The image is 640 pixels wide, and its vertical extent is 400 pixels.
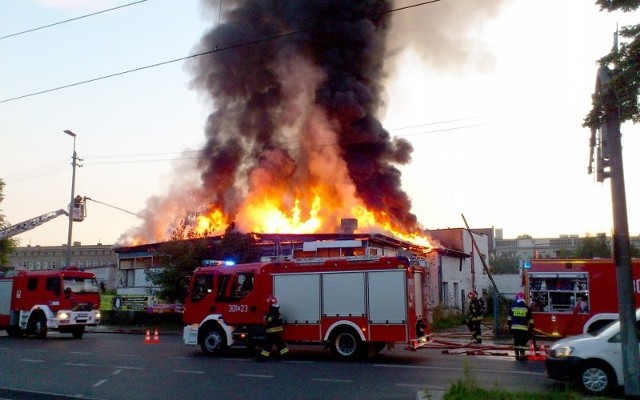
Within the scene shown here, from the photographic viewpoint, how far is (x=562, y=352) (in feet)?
30.9

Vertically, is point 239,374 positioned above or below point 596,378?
below

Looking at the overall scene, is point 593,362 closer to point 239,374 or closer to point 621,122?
point 621,122

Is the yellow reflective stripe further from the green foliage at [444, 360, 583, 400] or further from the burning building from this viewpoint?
the burning building

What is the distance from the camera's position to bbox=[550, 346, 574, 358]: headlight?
9336 millimetres

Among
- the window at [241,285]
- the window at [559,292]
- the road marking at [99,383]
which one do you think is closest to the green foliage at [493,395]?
the road marking at [99,383]

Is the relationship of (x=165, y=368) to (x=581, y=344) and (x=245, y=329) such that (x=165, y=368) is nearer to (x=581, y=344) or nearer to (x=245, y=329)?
(x=245, y=329)

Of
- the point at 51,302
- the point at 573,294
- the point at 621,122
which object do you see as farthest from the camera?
the point at 51,302

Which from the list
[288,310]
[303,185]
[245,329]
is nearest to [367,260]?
[288,310]

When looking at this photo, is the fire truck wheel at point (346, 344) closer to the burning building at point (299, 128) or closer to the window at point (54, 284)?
the window at point (54, 284)

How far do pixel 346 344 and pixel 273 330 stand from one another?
70.4 inches

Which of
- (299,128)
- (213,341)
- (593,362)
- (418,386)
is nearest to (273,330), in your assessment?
(213,341)

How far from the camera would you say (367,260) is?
14.4 meters

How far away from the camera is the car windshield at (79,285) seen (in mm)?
21234

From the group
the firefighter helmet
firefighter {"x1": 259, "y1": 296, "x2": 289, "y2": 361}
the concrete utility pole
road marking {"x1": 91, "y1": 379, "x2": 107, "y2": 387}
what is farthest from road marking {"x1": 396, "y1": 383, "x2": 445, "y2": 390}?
road marking {"x1": 91, "y1": 379, "x2": 107, "y2": 387}
